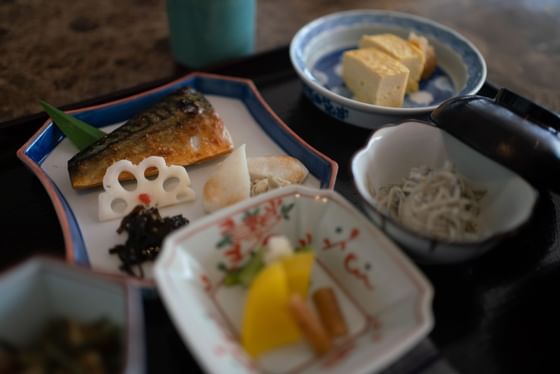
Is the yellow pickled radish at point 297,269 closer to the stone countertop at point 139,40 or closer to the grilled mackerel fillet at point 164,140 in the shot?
the grilled mackerel fillet at point 164,140

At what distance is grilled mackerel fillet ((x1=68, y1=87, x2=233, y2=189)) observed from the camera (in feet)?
3.79

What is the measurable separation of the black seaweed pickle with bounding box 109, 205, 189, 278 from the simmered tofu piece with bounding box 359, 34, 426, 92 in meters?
0.83

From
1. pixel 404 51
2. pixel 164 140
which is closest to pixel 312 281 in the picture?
pixel 164 140

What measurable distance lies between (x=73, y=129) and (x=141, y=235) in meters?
0.39

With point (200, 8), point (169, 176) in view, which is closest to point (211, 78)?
point (200, 8)

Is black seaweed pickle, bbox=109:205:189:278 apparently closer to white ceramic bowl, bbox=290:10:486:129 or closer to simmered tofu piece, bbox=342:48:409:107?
white ceramic bowl, bbox=290:10:486:129

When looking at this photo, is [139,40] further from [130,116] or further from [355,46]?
[355,46]

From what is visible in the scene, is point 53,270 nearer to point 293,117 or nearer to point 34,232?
point 34,232

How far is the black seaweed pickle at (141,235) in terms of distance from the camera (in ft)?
3.27

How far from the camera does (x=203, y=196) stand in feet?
3.70

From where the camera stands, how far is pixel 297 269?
2.70ft

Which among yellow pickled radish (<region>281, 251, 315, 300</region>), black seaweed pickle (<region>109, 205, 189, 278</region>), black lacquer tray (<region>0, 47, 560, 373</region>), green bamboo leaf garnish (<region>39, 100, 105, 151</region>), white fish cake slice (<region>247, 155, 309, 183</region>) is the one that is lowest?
black lacquer tray (<region>0, 47, 560, 373</region>)

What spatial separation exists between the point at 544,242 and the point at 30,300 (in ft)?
3.41

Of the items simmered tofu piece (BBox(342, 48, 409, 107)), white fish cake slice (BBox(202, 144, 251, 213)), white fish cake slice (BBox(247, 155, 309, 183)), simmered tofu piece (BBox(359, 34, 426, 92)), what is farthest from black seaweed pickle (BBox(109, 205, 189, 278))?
simmered tofu piece (BBox(359, 34, 426, 92))
